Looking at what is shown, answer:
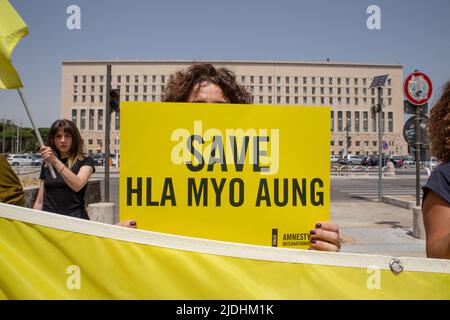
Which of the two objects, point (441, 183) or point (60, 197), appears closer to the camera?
point (441, 183)

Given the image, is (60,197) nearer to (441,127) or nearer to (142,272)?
(142,272)

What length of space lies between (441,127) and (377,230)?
6.73m

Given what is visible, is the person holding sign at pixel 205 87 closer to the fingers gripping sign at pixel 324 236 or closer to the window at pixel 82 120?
the fingers gripping sign at pixel 324 236

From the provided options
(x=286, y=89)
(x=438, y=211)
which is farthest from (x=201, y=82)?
(x=286, y=89)

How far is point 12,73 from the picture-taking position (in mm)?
1430

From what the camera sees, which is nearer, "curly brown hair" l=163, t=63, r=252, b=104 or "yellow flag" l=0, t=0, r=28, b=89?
"yellow flag" l=0, t=0, r=28, b=89

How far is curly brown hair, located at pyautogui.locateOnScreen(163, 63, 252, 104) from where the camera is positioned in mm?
2193

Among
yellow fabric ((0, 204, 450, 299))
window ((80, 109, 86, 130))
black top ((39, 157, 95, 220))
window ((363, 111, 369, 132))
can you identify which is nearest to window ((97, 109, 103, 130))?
window ((80, 109, 86, 130))

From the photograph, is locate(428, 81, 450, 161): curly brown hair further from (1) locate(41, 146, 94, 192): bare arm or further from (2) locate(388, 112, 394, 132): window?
(2) locate(388, 112, 394, 132): window

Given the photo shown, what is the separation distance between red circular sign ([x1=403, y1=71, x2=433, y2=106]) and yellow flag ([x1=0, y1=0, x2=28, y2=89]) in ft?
23.0

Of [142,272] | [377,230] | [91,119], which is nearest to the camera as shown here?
[142,272]

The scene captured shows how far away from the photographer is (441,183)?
156 centimetres
